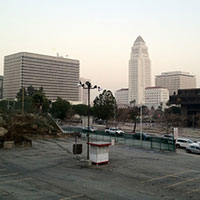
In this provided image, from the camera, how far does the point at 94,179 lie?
18188mm

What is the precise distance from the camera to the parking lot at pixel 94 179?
14.5 metres

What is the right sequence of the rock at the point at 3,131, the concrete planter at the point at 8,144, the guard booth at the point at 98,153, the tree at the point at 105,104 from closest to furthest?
the guard booth at the point at 98,153 → the concrete planter at the point at 8,144 → the rock at the point at 3,131 → the tree at the point at 105,104

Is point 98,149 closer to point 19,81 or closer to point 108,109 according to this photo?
point 108,109

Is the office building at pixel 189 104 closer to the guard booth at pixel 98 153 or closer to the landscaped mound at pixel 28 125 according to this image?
the landscaped mound at pixel 28 125

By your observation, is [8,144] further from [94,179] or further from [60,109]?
[60,109]

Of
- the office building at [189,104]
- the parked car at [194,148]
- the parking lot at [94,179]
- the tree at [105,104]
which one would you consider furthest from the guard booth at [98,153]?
the office building at [189,104]

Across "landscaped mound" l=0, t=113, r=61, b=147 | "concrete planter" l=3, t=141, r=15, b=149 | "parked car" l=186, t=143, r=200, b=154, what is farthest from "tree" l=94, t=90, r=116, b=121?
"concrete planter" l=3, t=141, r=15, b=149

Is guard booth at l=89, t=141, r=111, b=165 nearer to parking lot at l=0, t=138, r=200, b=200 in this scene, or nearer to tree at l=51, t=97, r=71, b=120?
parking lot at l=0, t=138, r=200, b=200

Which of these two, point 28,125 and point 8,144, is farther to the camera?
point 28,125

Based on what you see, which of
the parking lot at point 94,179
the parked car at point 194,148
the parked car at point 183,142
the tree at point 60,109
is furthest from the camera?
the tree at point 60,109

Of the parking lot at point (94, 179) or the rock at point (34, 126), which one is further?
the rock at point (34, 126)

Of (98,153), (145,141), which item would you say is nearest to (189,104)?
(145,141)

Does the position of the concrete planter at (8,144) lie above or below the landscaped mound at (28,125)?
below

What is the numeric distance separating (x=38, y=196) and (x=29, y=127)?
114 feet
